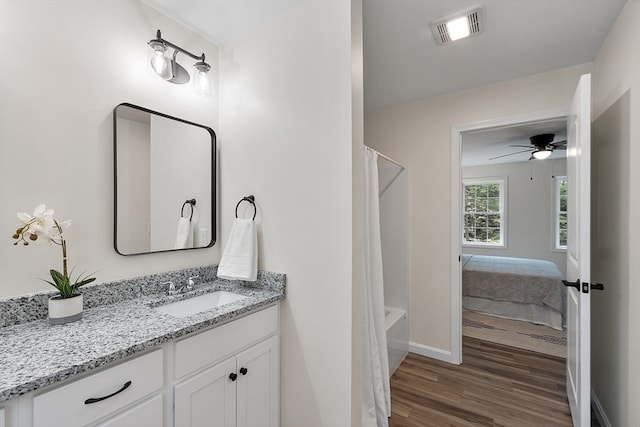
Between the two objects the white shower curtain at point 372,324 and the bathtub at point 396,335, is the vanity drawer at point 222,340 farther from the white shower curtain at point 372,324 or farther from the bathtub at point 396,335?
the bathtub at point 396,335

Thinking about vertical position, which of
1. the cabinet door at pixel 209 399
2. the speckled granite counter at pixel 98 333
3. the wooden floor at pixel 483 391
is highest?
Answer: the speckled granite counter at pixel 98 333

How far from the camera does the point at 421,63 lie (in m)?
2.21

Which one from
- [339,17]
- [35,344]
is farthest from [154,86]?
[35,344]

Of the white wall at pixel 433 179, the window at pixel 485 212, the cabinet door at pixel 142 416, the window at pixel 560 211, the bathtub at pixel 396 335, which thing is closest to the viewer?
the cabinet door at pixel 142 416

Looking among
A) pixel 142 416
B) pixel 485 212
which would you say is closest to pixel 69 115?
pixel 142 416

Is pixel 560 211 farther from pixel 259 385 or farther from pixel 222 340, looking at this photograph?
pixel 222 340

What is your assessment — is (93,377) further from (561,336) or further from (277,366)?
(561,336)

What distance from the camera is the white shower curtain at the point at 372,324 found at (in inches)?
68.5

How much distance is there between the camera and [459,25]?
5.81ft

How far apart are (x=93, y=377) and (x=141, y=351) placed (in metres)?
0.15

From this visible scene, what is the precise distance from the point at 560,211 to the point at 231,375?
6473 mm

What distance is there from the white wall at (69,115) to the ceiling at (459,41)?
35cm

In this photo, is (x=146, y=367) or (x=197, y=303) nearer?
(x=146, y=367)

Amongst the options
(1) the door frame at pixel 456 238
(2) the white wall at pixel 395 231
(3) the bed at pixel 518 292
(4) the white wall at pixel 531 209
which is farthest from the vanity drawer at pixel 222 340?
(4) the white wall at pixel 531 209
